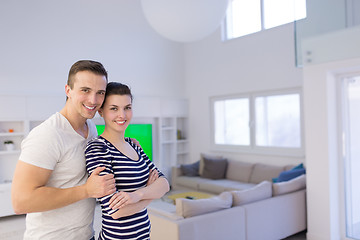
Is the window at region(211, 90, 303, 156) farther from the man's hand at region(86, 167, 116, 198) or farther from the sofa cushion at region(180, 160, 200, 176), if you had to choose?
the man's hand at region(86, 167, 116, 198)

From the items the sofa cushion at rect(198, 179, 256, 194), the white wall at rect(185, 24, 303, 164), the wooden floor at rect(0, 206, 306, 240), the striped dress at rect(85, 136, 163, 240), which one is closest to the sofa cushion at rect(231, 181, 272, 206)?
the wooden floor at rect(0, 206, 306, 240)

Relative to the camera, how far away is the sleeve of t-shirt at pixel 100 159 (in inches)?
55.3

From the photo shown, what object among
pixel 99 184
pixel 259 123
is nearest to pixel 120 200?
pixel 99 184

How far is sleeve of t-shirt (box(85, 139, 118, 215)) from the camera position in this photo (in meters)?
1.40

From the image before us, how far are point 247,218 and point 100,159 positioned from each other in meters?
2.60

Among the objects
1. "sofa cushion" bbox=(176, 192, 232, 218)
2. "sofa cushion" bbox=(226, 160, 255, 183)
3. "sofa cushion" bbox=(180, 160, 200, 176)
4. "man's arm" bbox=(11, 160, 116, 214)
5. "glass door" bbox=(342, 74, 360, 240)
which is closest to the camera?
"man's arm" bbox=(11, 160, 116, 214)

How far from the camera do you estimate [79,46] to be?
255 inches

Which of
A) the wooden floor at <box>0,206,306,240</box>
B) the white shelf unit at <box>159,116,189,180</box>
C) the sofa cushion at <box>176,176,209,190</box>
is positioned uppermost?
the white shelf unit at <box>159,116,189,180</box>

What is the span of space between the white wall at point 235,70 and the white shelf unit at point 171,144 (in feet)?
0.74

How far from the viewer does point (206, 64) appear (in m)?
7.48

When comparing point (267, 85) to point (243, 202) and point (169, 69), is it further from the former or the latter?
point (243, 202)

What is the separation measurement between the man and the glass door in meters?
3.39

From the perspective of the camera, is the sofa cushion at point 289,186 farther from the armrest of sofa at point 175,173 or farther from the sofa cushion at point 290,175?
the armrest of sofa at point 175,173

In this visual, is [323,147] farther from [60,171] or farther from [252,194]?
[60,171]
